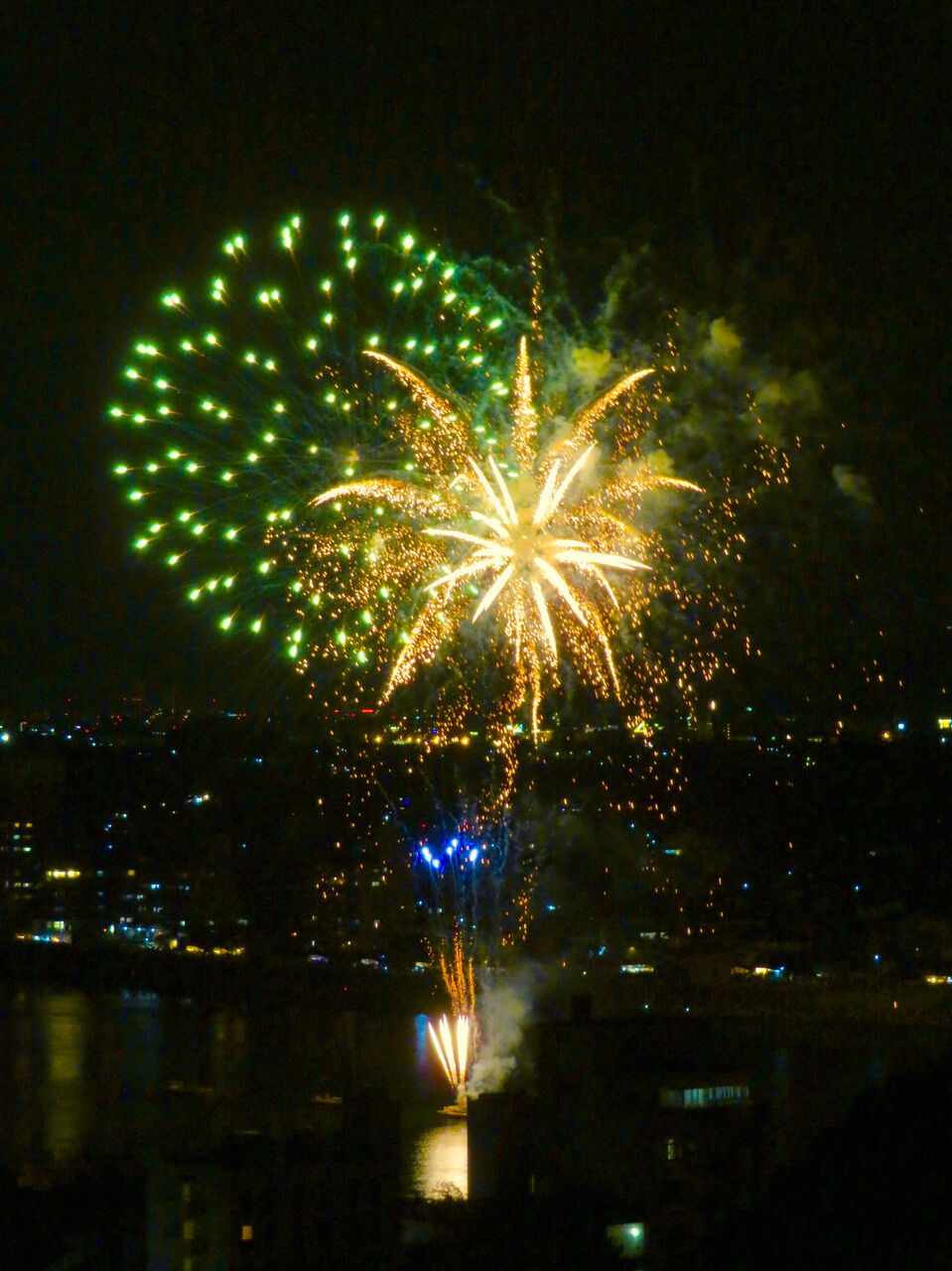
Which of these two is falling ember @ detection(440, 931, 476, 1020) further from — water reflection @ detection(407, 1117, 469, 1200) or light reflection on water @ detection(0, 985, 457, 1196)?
water reflection @ detection(407, 1117, 469, 1200)

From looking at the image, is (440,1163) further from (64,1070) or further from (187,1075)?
(64,1070)

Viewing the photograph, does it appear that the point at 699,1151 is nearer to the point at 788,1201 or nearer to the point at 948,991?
the point at 788,1201

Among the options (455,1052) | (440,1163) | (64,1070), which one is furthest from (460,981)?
(440,1163)

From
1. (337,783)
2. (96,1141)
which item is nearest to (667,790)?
(337,783)

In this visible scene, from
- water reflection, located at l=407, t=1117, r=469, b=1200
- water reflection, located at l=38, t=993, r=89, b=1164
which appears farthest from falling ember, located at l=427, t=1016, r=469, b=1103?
water reflection, located at l=38, t=993, r=89, b=1164

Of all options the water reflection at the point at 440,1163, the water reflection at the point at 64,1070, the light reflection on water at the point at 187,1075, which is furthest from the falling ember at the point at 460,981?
the water reflection at the point at 64,1070
